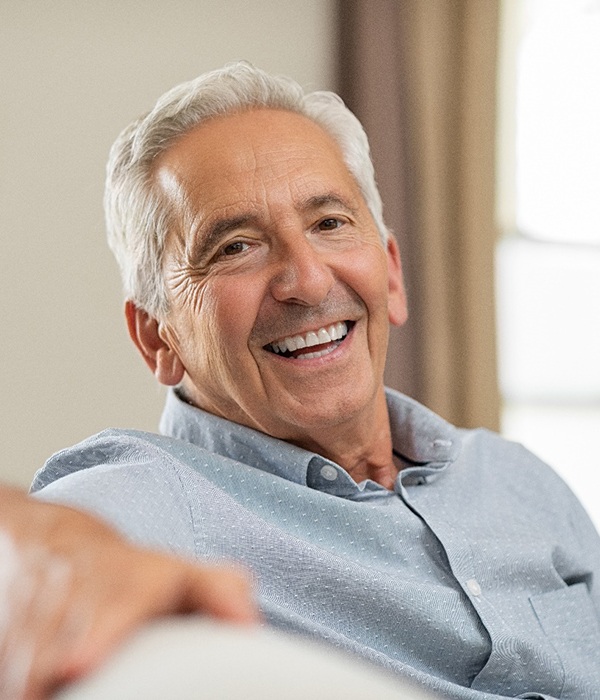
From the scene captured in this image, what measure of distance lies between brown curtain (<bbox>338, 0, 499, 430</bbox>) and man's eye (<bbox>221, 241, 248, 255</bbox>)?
57.5 inches

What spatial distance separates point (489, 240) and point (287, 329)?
1637 millimetres

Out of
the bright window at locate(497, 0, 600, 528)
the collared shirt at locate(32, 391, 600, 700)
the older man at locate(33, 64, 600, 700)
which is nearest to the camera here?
the collared shirt at locate(32, 391, 600, 700)

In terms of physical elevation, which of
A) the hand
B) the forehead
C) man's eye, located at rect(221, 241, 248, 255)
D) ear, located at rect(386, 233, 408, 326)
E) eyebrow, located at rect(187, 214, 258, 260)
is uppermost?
the hand

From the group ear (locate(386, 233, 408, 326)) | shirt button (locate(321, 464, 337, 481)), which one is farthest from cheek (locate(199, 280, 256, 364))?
ear (locate(386, 233, 408, 326))

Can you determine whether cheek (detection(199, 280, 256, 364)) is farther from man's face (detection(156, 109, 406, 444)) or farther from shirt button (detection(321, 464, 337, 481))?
shirt button (detection(321, 464, 337, 481))

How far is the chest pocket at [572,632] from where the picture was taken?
5.33ft

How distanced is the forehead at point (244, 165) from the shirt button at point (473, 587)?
643mm

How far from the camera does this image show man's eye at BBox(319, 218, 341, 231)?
169cm

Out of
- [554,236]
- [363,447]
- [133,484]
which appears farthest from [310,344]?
[554,236]

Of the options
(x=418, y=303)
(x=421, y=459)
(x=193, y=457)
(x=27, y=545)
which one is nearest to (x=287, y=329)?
(x=193, y=457)

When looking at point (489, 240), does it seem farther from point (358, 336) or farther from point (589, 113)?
point (358, 336)

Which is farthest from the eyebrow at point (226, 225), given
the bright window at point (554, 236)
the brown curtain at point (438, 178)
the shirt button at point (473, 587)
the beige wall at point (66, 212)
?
the bright window at point (554, 236)

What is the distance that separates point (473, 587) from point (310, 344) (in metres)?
0.44

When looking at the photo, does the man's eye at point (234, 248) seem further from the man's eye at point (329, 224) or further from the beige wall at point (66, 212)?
the beige wall at point (66, 212)
